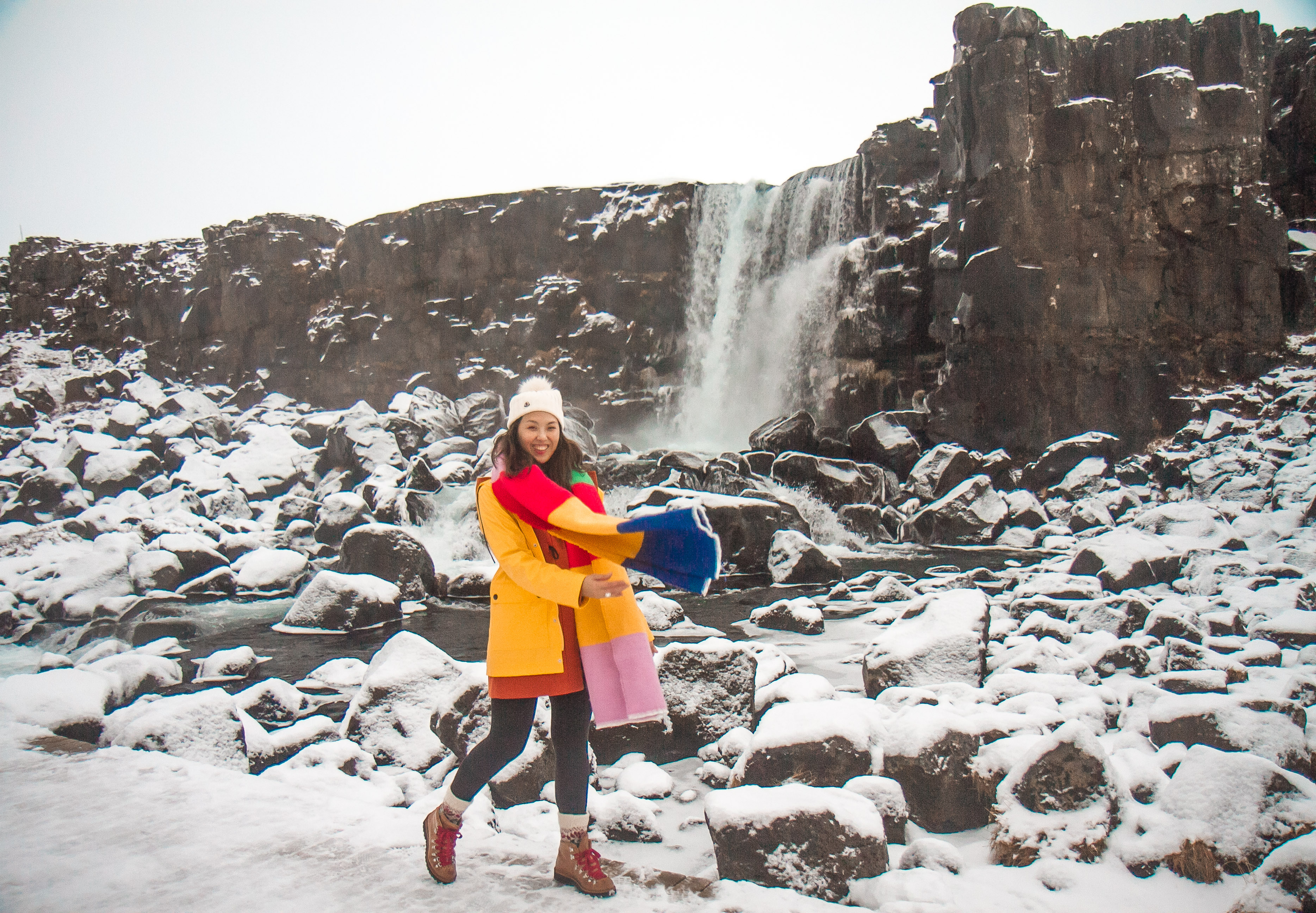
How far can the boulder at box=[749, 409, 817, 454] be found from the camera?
57.9 feet

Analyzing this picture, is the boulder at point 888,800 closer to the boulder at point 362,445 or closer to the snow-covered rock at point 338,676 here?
the snow-covered rock at point 338,676

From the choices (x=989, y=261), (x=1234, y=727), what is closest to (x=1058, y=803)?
(x=1234, y=727)

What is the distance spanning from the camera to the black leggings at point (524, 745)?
8.16 feet

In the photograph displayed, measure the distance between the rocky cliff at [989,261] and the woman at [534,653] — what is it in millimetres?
17426

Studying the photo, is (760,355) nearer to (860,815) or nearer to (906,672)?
(906,672)

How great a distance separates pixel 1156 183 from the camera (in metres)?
17.8

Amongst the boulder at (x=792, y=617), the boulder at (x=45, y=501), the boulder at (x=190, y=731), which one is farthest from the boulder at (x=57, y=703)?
the boulder at (x=45, y=501)

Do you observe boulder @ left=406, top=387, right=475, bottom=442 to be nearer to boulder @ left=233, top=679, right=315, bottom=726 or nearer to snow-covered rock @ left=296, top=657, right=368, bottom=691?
snow-covered rock @ left=296, top=657, right=368, bottom=691

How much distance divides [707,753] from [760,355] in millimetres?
20989

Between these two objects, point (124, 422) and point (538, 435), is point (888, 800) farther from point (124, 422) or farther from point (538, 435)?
point (124, 422)

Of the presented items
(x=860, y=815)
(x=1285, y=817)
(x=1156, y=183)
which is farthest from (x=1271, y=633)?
(x=1156, y=183)

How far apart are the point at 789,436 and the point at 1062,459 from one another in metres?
5.45

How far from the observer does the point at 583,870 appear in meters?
2.38

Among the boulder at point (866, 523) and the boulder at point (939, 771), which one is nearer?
the boulder at point (939, 771)
